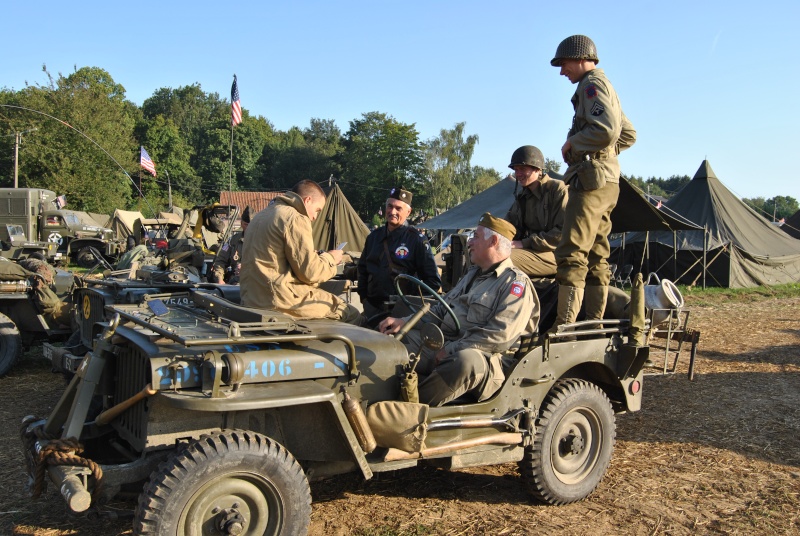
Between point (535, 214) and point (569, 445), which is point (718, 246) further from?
point (569, 445)

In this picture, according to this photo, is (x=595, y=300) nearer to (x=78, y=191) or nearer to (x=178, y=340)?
(x=178, y=340)

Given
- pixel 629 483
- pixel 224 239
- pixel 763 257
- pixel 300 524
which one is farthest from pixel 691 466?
pixel 763 257

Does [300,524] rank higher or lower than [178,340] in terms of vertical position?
lower

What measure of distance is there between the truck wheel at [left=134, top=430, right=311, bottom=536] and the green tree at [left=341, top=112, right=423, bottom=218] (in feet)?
195

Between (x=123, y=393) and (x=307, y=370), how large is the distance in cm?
111

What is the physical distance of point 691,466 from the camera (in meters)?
5.20

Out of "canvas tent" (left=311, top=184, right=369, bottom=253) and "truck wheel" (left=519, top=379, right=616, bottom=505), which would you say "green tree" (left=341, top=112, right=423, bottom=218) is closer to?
"canvas tent" (left=311, top=184, right=369, bottom=253)

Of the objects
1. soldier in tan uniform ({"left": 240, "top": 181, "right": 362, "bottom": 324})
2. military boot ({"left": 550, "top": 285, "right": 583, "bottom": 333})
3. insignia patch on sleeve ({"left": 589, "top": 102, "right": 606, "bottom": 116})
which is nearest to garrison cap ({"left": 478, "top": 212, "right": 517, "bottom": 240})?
military boot ({"left": 550, "top": 285, "right": 583, "bottom": 333})

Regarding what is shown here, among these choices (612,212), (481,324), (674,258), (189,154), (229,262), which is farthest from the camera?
(189,154)

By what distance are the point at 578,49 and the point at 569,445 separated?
2896mm

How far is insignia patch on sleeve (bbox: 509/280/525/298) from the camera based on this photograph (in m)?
4.33

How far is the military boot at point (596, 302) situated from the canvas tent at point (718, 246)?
1387 cm

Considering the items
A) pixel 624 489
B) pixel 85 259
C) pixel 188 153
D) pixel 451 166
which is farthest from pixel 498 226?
pixel 188 153

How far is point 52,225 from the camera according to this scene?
79.1 feet
